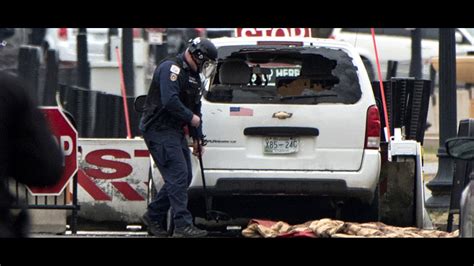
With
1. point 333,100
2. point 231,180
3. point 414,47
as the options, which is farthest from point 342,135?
point 414,47

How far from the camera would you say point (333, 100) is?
11.4 metres

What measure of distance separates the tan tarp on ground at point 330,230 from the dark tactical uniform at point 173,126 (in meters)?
0.63

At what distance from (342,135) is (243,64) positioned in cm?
104

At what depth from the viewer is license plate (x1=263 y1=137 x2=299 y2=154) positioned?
11289 millimetres

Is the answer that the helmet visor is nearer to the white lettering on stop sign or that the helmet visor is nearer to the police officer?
the police officer

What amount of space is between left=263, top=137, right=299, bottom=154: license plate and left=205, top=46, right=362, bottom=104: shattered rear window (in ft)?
1.07

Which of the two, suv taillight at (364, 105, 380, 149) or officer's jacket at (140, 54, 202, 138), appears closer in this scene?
officer's jacket at (140, 54, 202, 138)

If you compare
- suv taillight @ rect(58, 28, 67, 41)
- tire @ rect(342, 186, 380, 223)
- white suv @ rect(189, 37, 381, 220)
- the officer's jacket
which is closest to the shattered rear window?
white suv @ rect(189, 37, 381, 220)

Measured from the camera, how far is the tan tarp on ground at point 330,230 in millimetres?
10859

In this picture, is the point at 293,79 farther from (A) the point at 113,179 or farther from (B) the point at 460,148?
(B) the point at 460,148

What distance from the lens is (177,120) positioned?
1120 centimetres
